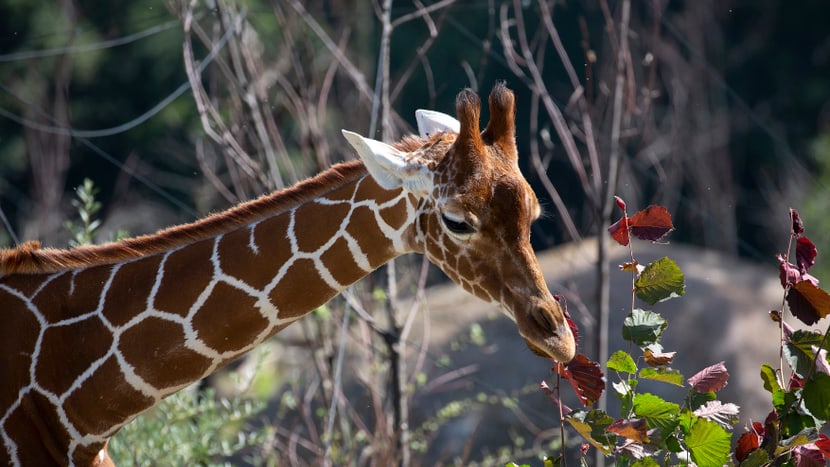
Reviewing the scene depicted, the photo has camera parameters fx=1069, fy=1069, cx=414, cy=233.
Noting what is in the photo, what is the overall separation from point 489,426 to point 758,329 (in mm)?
1988

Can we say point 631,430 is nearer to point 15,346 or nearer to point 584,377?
point 584,377

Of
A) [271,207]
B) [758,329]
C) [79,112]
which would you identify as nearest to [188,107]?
[79,112]

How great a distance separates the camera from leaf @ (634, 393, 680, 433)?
254cm

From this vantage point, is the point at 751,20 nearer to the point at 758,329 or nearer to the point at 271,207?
the point at 758,329

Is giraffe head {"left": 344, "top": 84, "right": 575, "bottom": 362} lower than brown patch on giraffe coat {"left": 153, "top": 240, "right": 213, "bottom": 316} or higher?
higher

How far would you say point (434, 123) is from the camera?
3.27 metres

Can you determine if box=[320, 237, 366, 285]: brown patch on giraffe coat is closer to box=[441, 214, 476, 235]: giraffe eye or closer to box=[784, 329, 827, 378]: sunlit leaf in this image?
box=[441, 214, 476, 235]: giraffe eye

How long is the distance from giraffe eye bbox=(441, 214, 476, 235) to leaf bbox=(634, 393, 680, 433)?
65cm

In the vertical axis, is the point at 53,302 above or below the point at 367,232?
below

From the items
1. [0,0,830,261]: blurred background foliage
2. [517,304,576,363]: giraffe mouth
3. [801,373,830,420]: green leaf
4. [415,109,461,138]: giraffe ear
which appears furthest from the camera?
[0,0,830,261]: blurred background foliage

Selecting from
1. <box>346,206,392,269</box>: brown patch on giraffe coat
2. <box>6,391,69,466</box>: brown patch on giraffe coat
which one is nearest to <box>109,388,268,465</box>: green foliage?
<box>6,391,69,466</box>: brown patch on giraffe coat

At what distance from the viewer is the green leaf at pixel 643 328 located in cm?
262

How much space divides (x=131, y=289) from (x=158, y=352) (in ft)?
0.67

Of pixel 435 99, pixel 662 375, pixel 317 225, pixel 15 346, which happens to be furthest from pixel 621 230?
pixel 435 99
